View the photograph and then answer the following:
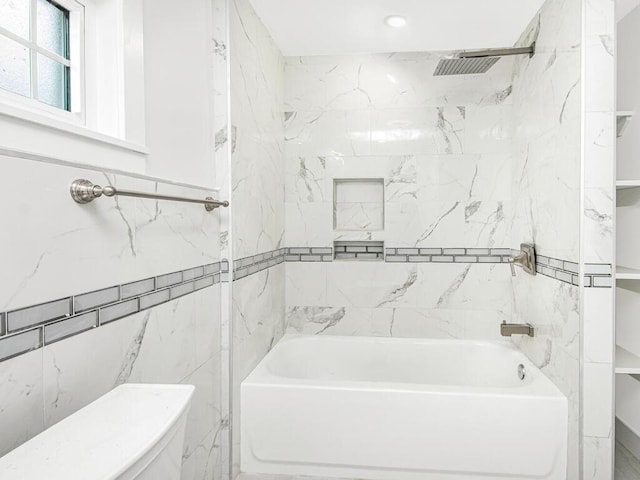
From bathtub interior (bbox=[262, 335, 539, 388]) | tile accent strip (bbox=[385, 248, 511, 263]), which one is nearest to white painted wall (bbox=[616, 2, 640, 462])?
bathtub interior (bbox=[262, 335, 539, 388])

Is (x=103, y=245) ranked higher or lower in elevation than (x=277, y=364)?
higher

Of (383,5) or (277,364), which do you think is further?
(277,364)

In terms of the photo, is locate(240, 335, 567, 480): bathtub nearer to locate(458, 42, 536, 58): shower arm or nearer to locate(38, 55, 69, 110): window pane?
locate(38, 55, 69, 110): window pane

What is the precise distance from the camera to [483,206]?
293 centimetres

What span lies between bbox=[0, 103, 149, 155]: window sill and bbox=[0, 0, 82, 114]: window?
0.36 feet

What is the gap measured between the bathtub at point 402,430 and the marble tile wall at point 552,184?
16 cm

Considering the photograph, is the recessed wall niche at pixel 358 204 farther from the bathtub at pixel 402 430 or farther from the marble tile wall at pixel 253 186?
the bathtub at pixel 402 430

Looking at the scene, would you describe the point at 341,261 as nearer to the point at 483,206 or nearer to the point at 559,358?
the point at 483,206

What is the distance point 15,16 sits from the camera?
106 cm

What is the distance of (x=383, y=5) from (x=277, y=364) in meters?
2.09

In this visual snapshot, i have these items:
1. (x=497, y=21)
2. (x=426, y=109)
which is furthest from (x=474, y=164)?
(x=497, y=21)

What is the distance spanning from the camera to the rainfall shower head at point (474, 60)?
2400mm

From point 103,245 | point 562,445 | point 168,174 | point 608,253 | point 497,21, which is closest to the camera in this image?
point 103,245

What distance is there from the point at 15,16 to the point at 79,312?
2.39ft
